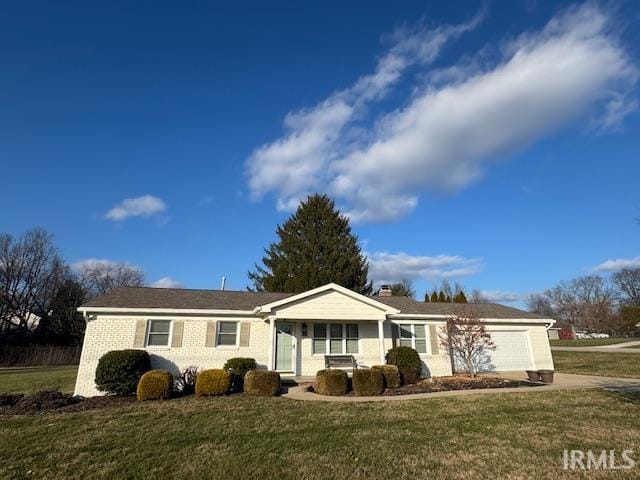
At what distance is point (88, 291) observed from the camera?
48.0m

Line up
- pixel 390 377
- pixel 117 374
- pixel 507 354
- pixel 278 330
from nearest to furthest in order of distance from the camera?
pixel 117 374 → pixel 390 377 → pixel 278 330 → pixel 507 354

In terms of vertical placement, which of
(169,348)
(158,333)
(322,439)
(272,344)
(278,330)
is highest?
(278,330)

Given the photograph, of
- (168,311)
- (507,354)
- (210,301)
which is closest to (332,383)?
(210,301)

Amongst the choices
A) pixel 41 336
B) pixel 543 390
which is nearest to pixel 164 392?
pixel 543 390

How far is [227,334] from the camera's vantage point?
16.2 m

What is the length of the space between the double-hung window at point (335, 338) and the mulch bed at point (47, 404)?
26.0 ft

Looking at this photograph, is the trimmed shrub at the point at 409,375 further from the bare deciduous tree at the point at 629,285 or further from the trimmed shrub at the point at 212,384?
the bare deciduous tree at the point at 629,285

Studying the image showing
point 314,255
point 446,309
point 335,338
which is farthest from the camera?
point 314,255

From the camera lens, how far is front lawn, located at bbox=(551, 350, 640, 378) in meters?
18.2

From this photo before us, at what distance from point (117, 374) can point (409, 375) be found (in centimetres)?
1101

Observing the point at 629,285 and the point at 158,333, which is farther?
the point at 629,285

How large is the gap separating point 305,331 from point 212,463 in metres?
11.2

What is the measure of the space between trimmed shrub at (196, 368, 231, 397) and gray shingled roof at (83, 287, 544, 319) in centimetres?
404

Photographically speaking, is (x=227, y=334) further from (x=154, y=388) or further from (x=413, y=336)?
(x=413, y=336)
